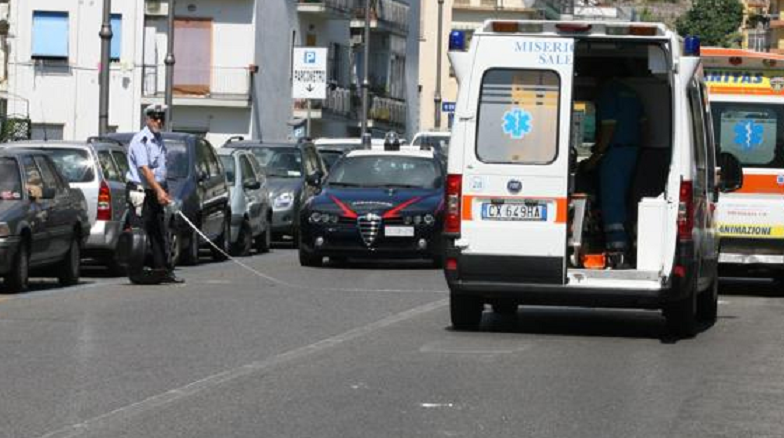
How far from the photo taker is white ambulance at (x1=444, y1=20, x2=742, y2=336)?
18266mm

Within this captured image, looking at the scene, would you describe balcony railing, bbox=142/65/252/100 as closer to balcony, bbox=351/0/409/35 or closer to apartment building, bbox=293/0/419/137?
apartment building, bbox=293/0/419/137

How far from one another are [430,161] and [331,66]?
52.3 metres

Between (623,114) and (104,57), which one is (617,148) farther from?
(104,57)

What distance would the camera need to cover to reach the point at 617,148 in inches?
778

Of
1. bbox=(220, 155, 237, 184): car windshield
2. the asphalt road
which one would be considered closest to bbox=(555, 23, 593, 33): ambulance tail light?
the asphalt road

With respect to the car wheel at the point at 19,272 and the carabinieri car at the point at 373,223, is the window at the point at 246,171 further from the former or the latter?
the car wheel at the point at 19,272

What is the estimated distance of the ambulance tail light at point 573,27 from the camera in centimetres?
1838

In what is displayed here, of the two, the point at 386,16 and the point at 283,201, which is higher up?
the point at 386,16

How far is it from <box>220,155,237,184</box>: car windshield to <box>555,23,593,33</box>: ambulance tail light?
1590cm

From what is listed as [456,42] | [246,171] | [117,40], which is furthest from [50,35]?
[456,42]

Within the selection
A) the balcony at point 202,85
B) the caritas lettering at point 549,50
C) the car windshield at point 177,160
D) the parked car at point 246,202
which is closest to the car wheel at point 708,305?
the caritas lettering at point 549,50

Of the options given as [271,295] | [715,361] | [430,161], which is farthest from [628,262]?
[430,161]

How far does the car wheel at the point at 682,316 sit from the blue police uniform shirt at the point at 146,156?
300 inches

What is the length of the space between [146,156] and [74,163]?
2.95m
